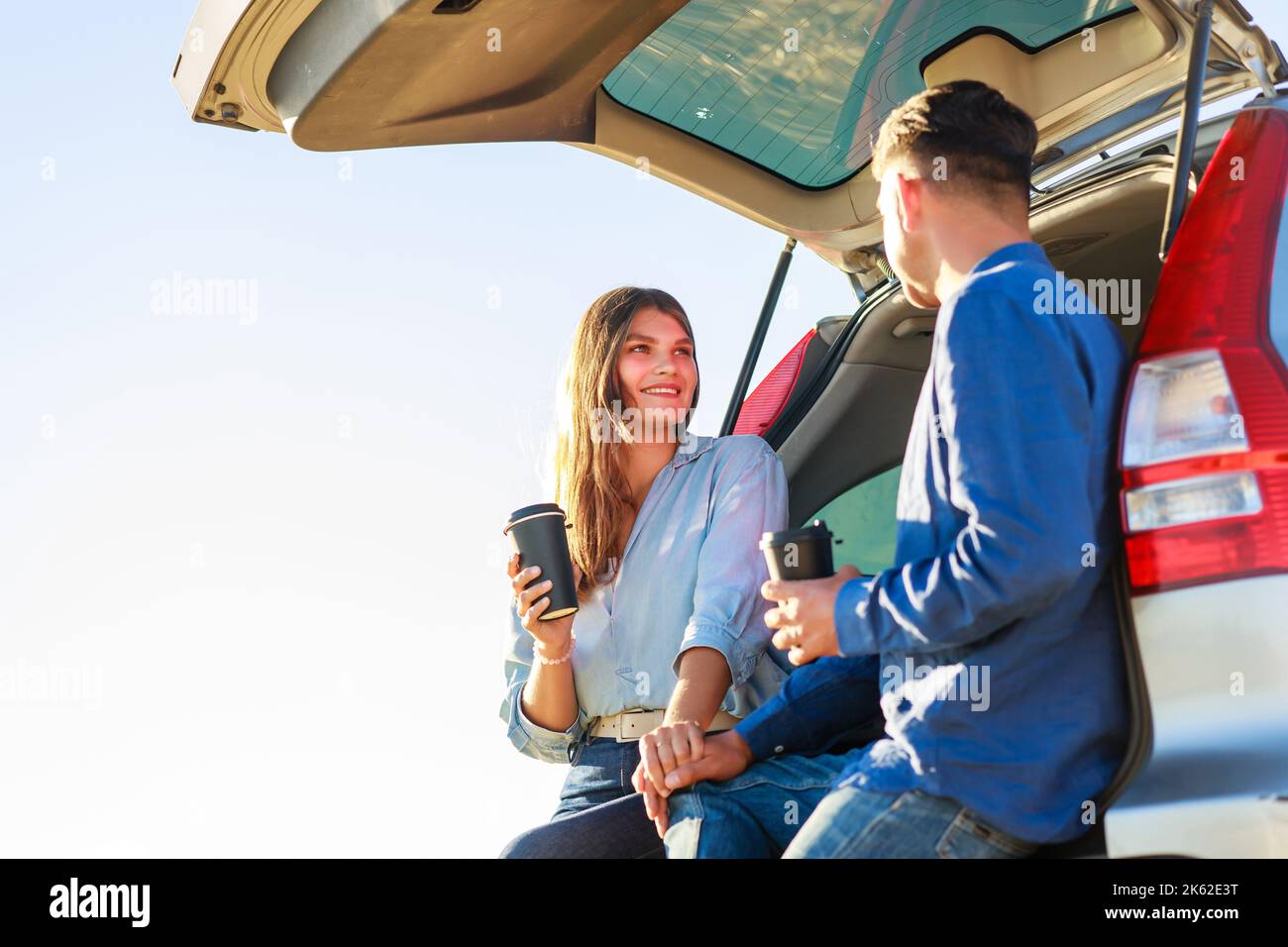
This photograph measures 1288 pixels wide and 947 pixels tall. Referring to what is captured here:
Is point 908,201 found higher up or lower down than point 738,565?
higher up

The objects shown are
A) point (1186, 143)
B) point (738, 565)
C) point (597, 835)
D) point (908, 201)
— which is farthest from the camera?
point (738, 565)

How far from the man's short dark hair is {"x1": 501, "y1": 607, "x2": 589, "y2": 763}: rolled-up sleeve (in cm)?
142

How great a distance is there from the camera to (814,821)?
1.94 meters

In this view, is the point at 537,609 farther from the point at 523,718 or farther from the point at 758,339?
the point at 758,339

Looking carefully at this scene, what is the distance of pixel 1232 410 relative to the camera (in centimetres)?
169

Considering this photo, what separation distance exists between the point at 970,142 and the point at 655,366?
1.12 m

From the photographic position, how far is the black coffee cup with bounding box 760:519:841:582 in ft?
7.02

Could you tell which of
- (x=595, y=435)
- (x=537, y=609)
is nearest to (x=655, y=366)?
(x=595, y=435)

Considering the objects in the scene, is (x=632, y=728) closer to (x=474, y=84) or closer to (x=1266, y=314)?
(x=474, y=84)

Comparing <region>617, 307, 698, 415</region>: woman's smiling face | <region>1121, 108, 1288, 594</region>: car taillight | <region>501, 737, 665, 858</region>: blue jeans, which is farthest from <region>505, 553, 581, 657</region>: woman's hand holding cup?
<region>1121, 108, 1288, 594</region>: car taillight

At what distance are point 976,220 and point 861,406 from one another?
4.39 feet

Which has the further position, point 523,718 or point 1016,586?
point 523,718

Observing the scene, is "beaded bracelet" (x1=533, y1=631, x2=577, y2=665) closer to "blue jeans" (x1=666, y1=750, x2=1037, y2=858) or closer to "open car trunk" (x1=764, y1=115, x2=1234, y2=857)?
"blue jeans" (x1=666, y1=750, x2=1037, y2=858)
